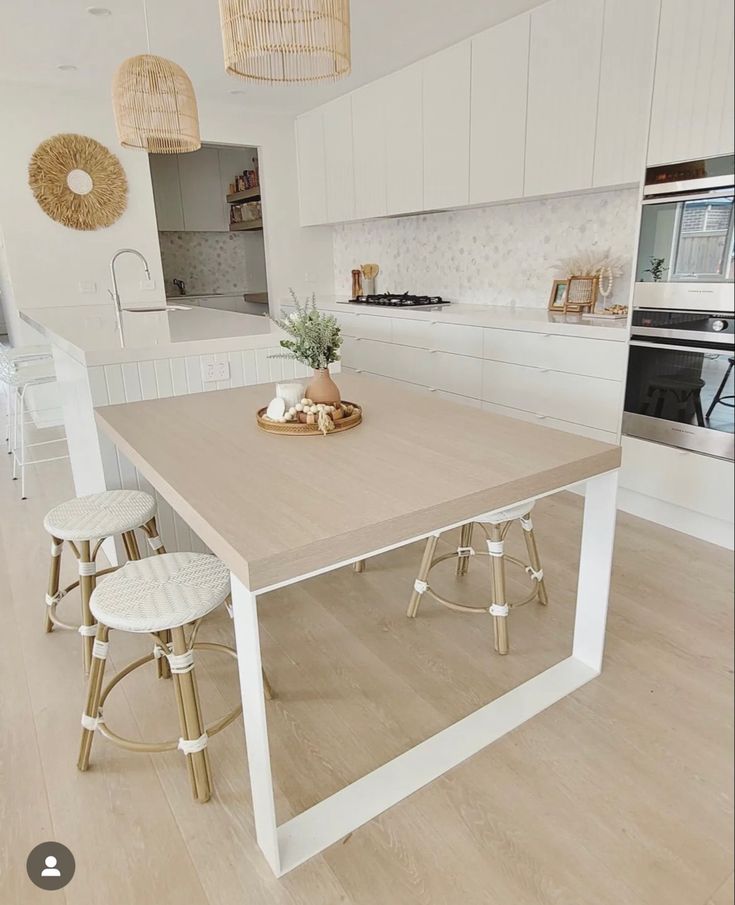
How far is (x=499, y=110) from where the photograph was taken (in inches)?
133

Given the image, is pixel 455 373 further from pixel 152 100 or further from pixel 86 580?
pixel 86 580

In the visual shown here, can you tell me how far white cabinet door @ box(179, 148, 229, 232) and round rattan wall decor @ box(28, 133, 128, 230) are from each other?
1.93m

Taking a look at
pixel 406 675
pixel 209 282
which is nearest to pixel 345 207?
pixel 209 282

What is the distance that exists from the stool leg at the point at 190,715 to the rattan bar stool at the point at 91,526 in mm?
499

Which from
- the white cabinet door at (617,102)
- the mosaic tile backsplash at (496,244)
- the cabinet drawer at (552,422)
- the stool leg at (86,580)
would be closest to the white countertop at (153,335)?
the stool leg at (86,580)

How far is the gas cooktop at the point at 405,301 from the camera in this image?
14.0ft

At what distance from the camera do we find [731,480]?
1.27 feet

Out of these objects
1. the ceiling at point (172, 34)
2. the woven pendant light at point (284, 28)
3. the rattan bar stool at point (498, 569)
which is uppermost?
the ceiling at point (172, 34)

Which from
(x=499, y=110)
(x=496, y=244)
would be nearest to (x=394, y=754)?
(x=499, y=110)

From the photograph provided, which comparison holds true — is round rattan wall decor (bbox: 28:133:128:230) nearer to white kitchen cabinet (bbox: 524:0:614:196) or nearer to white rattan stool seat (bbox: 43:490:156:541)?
white kitchen cabinet (bbox: 524:0:614:196)

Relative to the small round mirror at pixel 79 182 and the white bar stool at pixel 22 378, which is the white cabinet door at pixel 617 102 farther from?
the small round mirror at pixel 79 182

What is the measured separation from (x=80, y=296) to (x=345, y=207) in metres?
2.16

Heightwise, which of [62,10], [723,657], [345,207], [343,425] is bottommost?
[343,425]

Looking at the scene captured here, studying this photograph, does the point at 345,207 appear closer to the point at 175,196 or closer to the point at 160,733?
the point at 175,196
